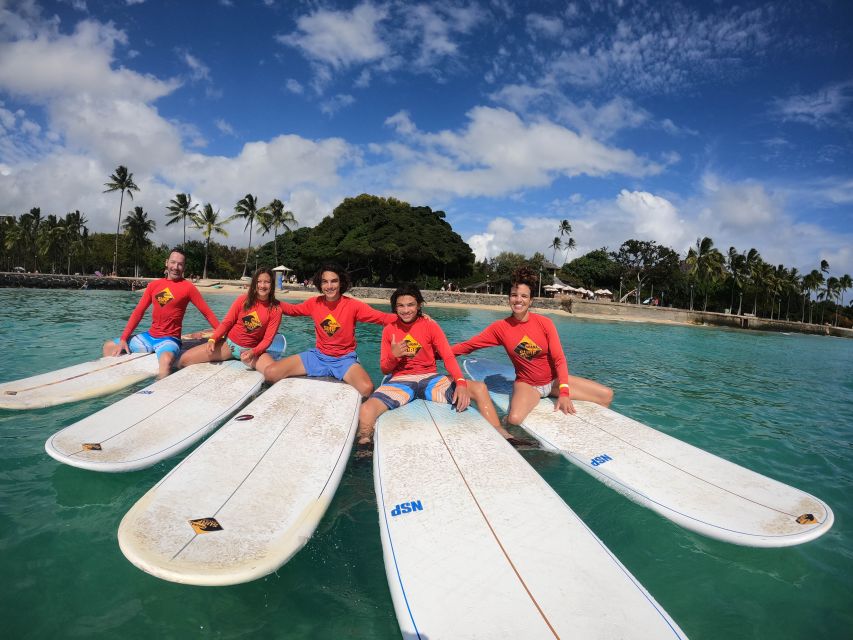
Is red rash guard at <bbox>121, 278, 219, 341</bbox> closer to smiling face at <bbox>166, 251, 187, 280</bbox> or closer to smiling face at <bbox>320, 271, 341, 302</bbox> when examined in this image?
smiling face at <bbox>166, 251, 187, 280</bbox>

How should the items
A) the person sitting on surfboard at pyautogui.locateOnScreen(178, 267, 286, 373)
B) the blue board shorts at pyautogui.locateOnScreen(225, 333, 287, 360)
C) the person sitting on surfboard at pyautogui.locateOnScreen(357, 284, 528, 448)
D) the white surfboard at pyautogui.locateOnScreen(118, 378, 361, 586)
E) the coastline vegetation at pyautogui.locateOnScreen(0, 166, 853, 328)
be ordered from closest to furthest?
the white surfboard at pyautogui.locateOnScreen(118, 378, 361, 586), the person sitting on surfboard at pyautogui.locateOnScreen(357, 284, 528, 448), the person sitting on surfboard at pyautogui.locateOnScreen(178, 267, 286, 373), the blue board shorts at pyautogui.locateOnScreen(225, 333, 287, 360), the coastline vegetation at pyautogui.locateOnScreen(0, 166, 853, 328)

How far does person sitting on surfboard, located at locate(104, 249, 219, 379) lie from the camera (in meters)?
6.09

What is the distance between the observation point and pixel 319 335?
5648 millimetres

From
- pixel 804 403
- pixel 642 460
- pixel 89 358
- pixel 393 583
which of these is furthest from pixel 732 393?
pixel 89 358

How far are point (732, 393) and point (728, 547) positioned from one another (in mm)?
7523

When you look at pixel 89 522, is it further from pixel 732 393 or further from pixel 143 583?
pixel 732 393

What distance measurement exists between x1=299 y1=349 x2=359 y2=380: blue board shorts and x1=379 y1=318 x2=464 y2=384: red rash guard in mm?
640

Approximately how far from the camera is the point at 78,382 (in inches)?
209

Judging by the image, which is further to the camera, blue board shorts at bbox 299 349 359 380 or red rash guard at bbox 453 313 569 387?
blue board shorts at bbox 299 349 359 380

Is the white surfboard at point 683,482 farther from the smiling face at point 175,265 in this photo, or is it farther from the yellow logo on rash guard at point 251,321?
the smiling face at point 175,265

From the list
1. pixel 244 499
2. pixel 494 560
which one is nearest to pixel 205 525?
pixel 244 499

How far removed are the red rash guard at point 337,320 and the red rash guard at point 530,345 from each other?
127cm

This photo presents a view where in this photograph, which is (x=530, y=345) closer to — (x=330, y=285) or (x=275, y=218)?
(x=330, y=285)

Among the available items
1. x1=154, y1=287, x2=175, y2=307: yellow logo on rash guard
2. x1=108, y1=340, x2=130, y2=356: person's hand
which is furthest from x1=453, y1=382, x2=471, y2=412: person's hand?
x1=108, y1=340, x2=130, y2=356: person's hand
